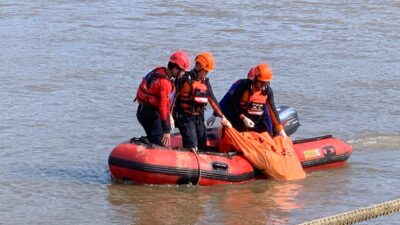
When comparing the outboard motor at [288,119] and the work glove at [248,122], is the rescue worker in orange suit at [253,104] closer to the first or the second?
the work glove at [248,122]

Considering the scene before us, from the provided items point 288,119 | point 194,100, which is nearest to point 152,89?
point 194,100

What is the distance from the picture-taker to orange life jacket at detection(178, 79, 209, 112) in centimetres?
1012

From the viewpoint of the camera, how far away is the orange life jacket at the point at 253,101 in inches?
419

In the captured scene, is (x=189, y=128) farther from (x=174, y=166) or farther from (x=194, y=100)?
(x=174, y=166)

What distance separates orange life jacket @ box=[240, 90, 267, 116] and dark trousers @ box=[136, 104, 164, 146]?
1.05m

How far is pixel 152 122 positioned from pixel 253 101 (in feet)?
3.89

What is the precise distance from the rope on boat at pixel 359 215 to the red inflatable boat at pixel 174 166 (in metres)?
4.26

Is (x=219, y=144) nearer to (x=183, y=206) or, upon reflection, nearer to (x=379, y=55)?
(x=183, y=206)

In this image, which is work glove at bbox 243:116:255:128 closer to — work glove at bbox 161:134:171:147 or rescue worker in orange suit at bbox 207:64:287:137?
rescue worker in orange suit at bbox 207:64:287:137

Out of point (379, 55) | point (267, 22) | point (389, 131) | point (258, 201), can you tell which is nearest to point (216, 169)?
point (258, 201)

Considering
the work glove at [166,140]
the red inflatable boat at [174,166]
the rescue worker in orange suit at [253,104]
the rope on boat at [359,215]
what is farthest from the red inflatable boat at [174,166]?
the rope on boat at [359,215]

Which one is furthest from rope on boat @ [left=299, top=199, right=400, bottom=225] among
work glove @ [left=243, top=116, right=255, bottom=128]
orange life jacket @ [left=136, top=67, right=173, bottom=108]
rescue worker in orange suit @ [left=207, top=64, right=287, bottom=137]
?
work glove @ [left=243, top=116, right=255, bottom=128]

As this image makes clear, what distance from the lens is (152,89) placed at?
9922mm

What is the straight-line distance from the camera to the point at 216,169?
10094 millimetres
